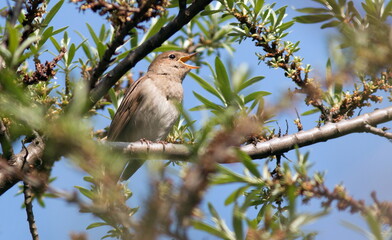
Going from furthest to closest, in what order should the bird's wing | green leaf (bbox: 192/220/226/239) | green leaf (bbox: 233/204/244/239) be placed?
the bird's wing < green leaf (bbox: 192/220/226/239) < green leaf (bbox: 233/204/244/239)

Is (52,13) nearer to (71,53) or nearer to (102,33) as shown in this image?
(71,53)

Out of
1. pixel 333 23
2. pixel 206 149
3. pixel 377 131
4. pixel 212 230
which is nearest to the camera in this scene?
pixel 206 149

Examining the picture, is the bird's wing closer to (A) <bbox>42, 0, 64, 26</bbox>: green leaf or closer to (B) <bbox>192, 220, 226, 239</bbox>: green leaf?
(A) <bbox>42, 0, 64, 26</bbox>: green leaf

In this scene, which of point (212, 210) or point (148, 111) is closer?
point (212, 210)

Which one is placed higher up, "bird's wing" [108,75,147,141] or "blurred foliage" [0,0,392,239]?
"bird's wing" [108,75,147,141]

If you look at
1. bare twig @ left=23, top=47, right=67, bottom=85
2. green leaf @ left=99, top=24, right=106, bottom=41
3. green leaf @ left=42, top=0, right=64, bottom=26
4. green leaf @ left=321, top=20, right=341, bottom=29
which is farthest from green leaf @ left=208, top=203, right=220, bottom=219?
green leaf @ left=99, top=24, right=106, bottom=41

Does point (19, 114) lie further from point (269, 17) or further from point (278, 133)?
point (269, 17)

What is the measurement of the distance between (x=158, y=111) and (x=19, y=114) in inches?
193

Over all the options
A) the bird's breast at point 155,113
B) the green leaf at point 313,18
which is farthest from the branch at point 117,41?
the bird's breast at point 155,113

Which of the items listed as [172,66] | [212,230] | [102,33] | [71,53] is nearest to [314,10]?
[212,230]

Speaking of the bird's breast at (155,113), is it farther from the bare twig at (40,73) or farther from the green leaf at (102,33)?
the bare twig at (40,73)

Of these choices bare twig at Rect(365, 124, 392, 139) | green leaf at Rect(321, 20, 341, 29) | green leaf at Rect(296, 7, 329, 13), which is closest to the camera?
green leaf at Rect(321, 20, 341, 29)

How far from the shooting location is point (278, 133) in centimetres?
310

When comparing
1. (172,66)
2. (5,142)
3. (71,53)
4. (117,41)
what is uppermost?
(172,66)
